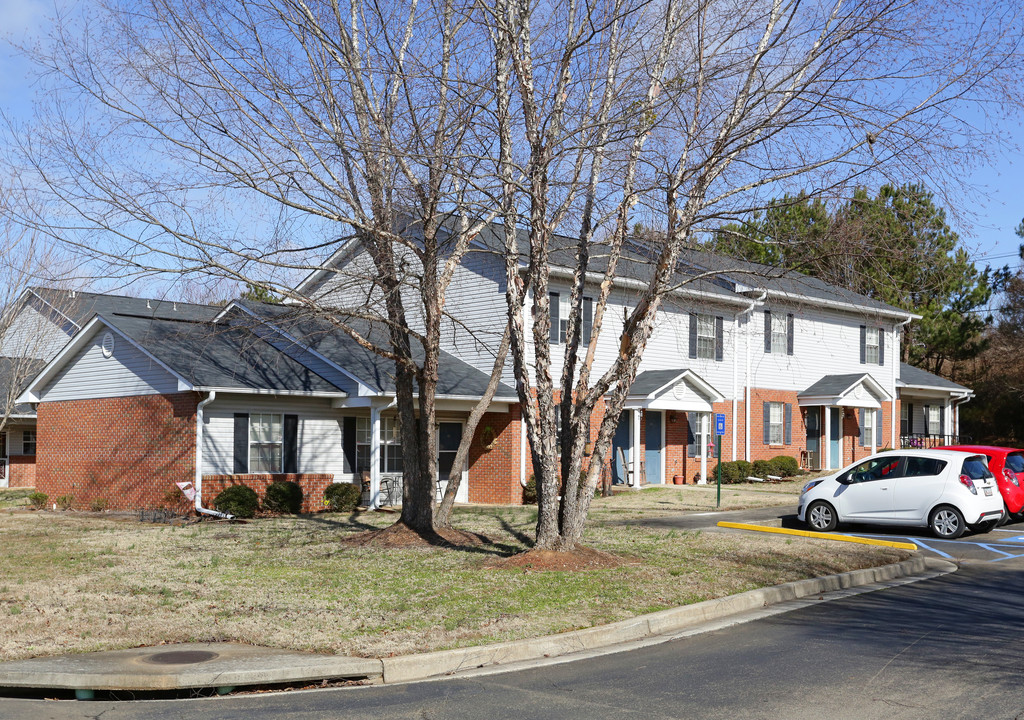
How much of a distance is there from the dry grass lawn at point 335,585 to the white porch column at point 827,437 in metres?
18.8

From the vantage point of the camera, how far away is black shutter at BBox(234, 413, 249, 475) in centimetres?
2278

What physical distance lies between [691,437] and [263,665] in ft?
81.5

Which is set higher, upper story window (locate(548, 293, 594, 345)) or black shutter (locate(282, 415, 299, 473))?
upper story window (locate(548, 293, 594, 345))

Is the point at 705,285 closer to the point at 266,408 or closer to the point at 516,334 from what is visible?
the point at 266,408

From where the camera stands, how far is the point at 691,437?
31.6 m

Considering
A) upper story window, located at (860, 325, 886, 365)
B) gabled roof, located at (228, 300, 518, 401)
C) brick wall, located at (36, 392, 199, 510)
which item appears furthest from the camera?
upper story window, located at (860, 325, 886, 365)

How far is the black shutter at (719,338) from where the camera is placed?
32.0m

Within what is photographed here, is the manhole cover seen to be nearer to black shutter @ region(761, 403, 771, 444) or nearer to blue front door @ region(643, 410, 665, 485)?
blue front door @ region(643, 410, 665, 485)

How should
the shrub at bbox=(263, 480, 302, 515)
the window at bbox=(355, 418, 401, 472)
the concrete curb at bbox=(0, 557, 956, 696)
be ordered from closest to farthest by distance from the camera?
the concrete curb at bbox=(0, 557, 956, 696) < the shrub at bbox=(263, 480, 302, 515) < the window at bbox=(355, 418, 401, 472)

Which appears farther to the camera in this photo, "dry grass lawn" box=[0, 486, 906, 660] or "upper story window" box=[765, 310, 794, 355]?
"upper story window" box=[765, 310, 794, 355]

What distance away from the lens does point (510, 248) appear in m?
13.4

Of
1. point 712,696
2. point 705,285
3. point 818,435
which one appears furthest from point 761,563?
point 818,435

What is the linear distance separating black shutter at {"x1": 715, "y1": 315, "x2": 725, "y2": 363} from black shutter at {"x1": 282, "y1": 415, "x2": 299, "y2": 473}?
14.4m

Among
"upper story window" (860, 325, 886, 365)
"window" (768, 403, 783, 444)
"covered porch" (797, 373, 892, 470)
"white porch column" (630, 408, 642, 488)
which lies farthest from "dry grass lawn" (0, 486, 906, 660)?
"upper story window" (860, 325, 886, 365)
